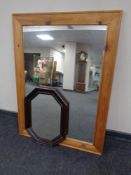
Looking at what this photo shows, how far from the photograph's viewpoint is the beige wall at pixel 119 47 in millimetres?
1549

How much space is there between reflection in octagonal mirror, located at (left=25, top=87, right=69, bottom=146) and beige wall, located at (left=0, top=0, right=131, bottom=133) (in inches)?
22.3

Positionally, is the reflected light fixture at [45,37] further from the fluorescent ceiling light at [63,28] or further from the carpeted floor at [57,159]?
the carpeted floor at [57,159]

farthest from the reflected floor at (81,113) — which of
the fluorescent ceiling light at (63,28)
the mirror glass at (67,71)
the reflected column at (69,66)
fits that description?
the fluorescent ceiling light at (63,28)

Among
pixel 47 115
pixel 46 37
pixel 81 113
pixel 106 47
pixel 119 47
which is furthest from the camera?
pixel 47 115

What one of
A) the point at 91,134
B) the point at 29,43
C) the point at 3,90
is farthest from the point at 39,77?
the point at 91,134

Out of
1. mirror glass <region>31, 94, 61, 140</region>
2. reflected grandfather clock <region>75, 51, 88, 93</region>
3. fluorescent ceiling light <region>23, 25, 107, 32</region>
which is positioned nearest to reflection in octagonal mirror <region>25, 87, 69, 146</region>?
mirror glass <region>31, 94, 61, 140</region>

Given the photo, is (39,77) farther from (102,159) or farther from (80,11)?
(102,159)

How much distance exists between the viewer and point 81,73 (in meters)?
1.84

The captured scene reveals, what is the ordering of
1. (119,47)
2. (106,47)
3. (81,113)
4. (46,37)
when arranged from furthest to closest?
(81,113)
(46,37)
(119,47)
(106,47)

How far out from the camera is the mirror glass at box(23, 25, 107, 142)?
Answer: 5.50 ft

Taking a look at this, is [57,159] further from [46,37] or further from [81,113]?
[46,37]

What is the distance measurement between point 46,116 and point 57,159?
593 millimetres

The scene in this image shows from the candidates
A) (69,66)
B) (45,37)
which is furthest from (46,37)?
(69,66)

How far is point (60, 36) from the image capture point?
1.69m
